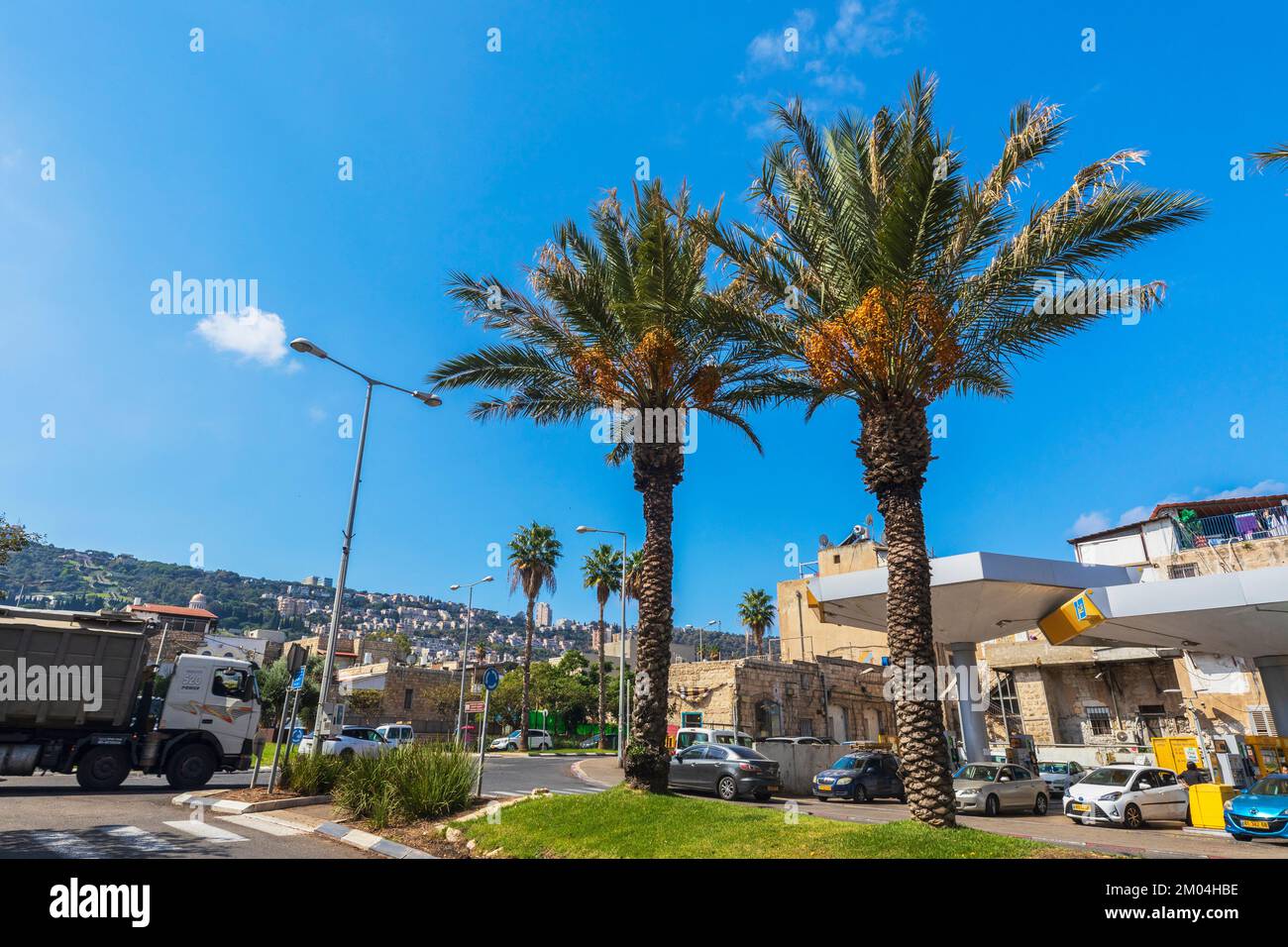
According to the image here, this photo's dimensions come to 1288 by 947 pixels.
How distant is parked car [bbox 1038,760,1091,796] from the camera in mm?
25031

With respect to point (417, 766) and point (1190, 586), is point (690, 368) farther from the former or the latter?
point (1190, 586)

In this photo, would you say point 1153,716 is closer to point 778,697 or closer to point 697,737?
point 778,697

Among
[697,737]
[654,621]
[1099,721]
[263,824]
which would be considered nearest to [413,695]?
[697,737]

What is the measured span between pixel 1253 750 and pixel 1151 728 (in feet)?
49.4

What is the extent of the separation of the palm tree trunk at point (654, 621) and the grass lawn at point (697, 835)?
0.89m

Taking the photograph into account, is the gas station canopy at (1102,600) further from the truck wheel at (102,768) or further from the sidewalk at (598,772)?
the truck wheel at (102,768)

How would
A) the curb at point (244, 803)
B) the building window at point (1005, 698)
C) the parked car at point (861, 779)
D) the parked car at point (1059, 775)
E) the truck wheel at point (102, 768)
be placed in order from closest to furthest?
the curb at point (244, 803), the truck wheel at point (102, 768), the parked car at point (861, 779), the parked car at point (1059, 775), the building window at point (1005, 698)

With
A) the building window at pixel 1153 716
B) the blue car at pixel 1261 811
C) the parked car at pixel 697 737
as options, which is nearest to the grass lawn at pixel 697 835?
the blue car at pixel 1261 811

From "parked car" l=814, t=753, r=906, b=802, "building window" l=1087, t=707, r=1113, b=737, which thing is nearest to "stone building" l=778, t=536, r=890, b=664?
"building window" l=1087, t=707, r=1113, b=737

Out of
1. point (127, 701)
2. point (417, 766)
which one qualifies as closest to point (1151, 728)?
point (417, 766)

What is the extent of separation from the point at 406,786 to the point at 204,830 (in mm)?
2925

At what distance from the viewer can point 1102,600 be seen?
768 inches

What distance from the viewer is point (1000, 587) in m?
21.0

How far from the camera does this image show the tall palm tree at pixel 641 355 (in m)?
12.6
